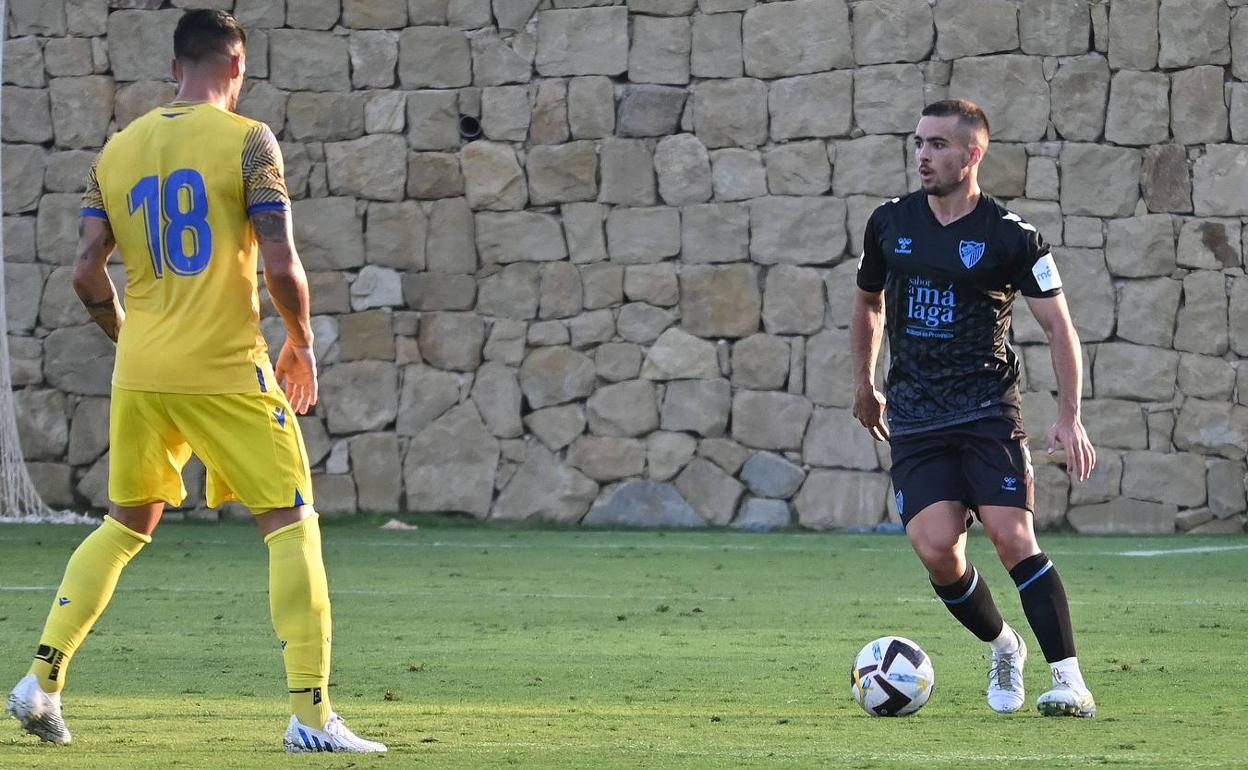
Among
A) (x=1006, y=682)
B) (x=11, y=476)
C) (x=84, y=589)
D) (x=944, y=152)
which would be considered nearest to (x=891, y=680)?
(x=1006, y=682)

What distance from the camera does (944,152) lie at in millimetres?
5949

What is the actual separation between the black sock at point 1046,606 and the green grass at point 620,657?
0.80ft

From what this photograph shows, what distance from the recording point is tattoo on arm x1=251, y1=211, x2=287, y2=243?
494 centimetres

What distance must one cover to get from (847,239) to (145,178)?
375 inches

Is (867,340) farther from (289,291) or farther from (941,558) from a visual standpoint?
(289,291)

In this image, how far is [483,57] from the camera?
47.8 feet

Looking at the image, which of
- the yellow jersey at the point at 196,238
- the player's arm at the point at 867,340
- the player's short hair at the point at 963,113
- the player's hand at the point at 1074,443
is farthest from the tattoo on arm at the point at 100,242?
the player's hand at the point at 1074,443

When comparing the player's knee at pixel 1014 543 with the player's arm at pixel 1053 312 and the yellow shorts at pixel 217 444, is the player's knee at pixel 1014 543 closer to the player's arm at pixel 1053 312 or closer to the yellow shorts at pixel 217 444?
the player's arm at pixel 1053 312

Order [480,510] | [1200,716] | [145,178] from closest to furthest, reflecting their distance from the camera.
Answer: [145,178] < [1200,716] < [480,510]

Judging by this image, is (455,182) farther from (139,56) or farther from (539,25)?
(139,56)

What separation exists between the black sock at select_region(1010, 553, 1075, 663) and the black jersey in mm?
482

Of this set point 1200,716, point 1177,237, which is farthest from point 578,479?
point 1200,716

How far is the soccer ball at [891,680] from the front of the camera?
563 cm

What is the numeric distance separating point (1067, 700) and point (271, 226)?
106 inches
